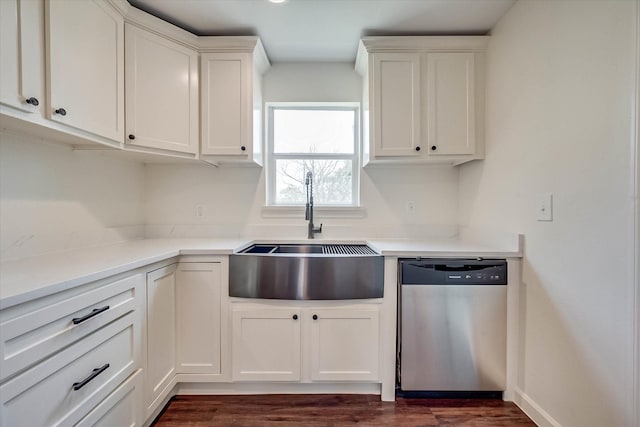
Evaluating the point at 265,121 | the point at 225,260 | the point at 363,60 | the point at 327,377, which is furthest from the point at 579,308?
the point at 265,121

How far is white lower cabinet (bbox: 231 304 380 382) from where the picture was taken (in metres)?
1.60

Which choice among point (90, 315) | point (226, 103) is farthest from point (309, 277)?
point (226, 103)

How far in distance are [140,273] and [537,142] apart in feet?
7.14

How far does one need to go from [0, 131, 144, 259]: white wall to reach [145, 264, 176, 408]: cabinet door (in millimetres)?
606

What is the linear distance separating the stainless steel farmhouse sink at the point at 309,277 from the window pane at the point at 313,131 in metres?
1.16

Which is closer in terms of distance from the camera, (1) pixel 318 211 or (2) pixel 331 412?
(2) pixel 331 412

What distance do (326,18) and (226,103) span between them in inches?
34.4

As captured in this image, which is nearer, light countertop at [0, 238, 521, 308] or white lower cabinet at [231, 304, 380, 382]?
light countertop at [0, 238, 521, 308]

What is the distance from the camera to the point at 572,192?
4.06ft

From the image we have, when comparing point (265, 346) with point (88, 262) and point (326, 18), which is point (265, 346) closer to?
point (88, 262)

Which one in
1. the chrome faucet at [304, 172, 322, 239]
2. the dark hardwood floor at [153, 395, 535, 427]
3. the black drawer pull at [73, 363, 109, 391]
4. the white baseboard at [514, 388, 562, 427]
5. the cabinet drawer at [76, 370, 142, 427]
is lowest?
the dark hardwood floor at [153, 395, 535, 427]

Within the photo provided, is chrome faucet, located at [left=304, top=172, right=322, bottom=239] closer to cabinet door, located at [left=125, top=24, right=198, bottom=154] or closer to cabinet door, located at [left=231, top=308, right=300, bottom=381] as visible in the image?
cabinet door, located at [left=231, top=308, right=300, bottom=381]

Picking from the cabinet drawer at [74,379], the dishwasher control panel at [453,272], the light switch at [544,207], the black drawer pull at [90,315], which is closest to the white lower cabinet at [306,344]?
the dishwasher control panel at [453,272]

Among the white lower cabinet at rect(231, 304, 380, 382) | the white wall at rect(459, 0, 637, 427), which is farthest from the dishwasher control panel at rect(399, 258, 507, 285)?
the white lower cabinet at rect(231, 304, 380, 382)
